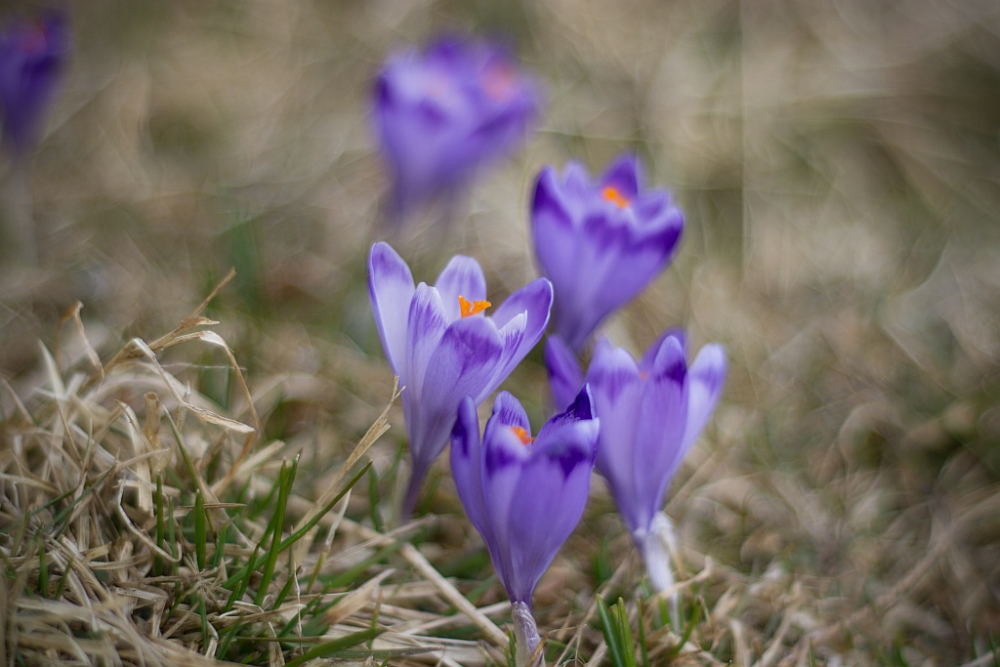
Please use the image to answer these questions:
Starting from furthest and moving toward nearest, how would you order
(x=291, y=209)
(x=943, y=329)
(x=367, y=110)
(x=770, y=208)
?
(x=367, y=110)
(x=770, y=208)
(x=291, y=209)
(x=943, y=329)

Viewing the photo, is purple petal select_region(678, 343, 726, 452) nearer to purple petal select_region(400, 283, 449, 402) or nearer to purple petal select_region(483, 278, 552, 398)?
purple petal select_region(483, 278, 552, 398)

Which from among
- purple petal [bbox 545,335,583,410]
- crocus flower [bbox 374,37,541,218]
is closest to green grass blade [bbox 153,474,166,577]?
purple petal [bbox 545,335,583,410]

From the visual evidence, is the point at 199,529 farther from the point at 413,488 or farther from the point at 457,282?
the point at 457,282

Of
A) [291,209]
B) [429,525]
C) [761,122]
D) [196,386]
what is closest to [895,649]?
[429,525]

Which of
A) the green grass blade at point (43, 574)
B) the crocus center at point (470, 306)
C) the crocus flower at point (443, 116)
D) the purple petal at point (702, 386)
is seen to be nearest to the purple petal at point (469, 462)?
the crocus center at point (470, 306)

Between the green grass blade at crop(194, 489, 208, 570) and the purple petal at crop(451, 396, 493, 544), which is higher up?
the purple petal at crop(451, 396, 493, 544)

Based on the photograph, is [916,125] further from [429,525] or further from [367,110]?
[429,525]
